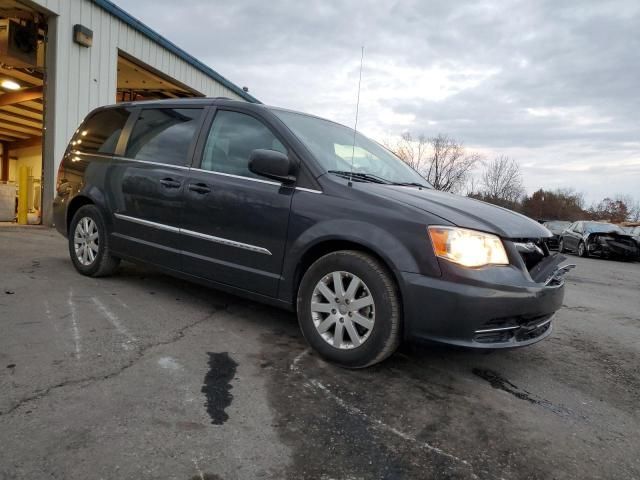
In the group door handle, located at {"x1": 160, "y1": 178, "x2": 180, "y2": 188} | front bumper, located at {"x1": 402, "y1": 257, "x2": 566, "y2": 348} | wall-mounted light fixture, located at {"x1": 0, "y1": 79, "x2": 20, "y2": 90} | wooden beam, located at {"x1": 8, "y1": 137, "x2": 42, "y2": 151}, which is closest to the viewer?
front bumper, located at {"x1": 402, "y1": 257, "x2": 566, "y2": 348}

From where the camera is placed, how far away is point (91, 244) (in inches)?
187

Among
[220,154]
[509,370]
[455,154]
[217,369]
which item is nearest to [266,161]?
[220,154]

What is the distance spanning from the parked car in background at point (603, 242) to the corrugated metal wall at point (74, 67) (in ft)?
44.5

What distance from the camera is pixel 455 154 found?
56.2m

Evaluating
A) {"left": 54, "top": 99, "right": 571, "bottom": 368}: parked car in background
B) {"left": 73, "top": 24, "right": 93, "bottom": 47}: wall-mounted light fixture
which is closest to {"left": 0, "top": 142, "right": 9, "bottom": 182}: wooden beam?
{"left": 73, "top": 24, "right": 93, "bottom": 47}: wall-mounted light fixture

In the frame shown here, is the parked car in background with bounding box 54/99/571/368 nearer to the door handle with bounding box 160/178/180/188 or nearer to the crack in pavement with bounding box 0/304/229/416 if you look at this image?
the door handle with bounding box 160/178/180/188

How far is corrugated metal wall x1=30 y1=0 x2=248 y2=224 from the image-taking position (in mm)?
9141

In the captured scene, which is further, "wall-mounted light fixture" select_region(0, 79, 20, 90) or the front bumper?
"wall-mounted light fixture" select_region(0, 79, 20, 90)

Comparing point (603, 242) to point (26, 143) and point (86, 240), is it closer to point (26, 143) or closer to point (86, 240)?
point (86, 240)

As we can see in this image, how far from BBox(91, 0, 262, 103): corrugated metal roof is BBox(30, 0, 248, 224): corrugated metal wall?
0.37 ft

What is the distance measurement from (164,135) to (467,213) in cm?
276

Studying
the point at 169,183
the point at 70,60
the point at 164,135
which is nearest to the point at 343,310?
the point at 169,183

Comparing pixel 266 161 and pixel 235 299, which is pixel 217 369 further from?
pixel 235 299

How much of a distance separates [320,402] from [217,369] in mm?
707
